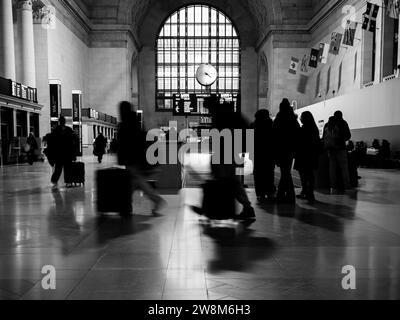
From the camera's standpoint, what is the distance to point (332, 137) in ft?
29.0

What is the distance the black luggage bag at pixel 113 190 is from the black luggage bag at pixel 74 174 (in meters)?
4.20

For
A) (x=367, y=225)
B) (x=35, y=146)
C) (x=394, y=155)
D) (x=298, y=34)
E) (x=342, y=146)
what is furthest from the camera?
(x=298, y=34)

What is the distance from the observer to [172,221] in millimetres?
5668

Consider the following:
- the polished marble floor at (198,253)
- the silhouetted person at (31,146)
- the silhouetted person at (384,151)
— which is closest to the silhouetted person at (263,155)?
the polished marble floor at (198,253)

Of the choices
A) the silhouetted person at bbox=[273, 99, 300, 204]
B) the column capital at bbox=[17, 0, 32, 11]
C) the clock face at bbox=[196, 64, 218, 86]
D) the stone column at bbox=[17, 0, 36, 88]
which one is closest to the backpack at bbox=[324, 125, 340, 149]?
the silhouetted person at bbox=[273, 99, 300, 204]

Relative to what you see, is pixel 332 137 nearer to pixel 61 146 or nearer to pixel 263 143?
pixel 263 143

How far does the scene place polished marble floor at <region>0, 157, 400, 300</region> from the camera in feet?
9.62

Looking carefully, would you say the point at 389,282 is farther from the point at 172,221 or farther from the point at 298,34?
the point at 298,34

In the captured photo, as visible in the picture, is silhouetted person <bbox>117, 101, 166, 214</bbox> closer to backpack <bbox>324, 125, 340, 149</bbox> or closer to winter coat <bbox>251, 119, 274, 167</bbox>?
winter coat <bbox>251, 119, 274, 167</bbox>

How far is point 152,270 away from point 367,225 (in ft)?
10.2

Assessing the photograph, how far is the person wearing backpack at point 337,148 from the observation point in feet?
28.8

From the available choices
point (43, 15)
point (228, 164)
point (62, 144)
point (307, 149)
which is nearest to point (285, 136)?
point (307, 149)

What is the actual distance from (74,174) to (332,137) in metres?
5.88
